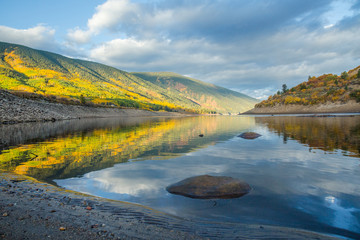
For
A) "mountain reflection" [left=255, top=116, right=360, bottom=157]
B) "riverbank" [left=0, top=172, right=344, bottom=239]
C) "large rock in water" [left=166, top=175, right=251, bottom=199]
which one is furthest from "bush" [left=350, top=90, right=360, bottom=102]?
"riverbank" [left=0, top=172, right=344, bottom=239]

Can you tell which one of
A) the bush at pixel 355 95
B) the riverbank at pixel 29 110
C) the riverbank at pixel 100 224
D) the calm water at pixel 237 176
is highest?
the bush at pixel 355 95

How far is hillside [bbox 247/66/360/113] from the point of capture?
394 ft

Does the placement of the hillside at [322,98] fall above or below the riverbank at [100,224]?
above

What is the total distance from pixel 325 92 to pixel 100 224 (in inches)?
6812

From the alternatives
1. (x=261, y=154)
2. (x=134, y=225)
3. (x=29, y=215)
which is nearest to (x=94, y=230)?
(x=134, y=225)

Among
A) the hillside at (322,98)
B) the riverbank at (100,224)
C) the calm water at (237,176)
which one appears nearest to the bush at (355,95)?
the hillside at (322,98)

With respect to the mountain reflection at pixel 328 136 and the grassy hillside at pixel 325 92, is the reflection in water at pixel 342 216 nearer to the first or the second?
the mountain reflection at pixel 328 136

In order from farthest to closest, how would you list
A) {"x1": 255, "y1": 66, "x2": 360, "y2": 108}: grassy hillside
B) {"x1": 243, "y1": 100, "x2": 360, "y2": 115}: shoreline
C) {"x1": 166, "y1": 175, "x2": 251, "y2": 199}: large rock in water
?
{"x1": 255, "y1": 66, "x2": 360, "y2": 108}: grassy hillside < {"x1": 243, "y1": 100, "x2": 360, "y2": 115}: shoreline < {"x1": 166, "y1": 175, "x2": 251, "y2": 199}: large rock in water

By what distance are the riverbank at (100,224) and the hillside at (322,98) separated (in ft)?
467

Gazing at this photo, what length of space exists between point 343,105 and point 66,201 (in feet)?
499

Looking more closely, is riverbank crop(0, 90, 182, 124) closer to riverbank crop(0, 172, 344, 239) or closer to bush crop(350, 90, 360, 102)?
riverbank crop(0, 172, 344, 239)

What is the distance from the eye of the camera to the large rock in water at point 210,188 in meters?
9.75

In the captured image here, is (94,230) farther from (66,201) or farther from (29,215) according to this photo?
(66,201)

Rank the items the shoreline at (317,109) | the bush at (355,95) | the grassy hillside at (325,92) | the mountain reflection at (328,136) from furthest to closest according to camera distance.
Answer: the grassy hillside at (325,92)
the shoreline at (317,109)
the bush at (355,95)
the mountain reflection at (328,136)
